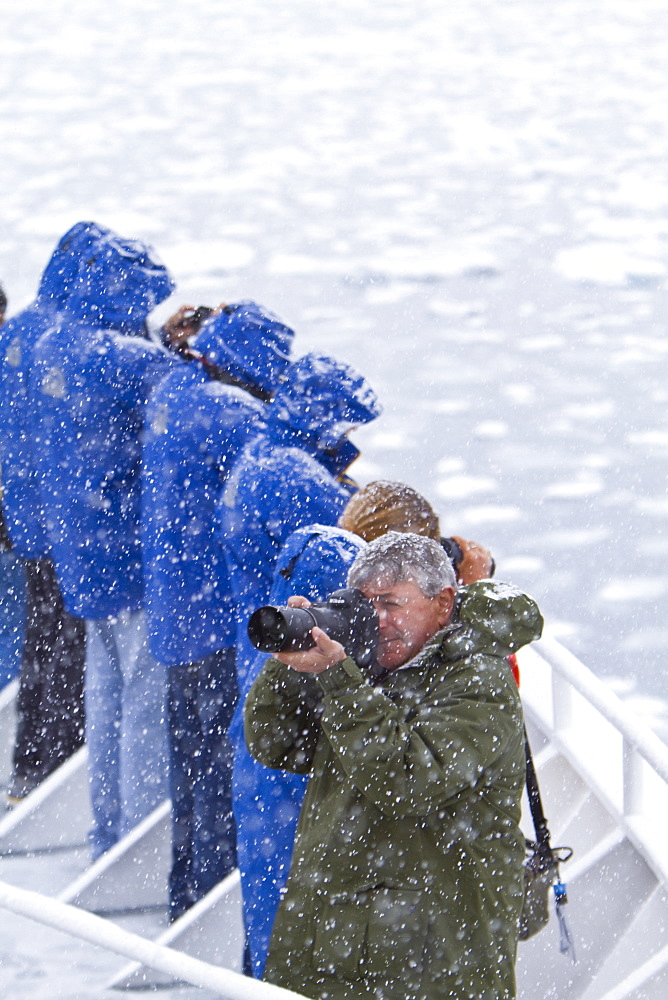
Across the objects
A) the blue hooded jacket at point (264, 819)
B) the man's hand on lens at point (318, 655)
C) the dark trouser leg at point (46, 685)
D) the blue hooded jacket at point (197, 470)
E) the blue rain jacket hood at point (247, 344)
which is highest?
the man's hand on lens at point (318, 655)

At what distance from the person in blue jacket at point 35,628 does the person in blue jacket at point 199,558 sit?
0.64 metres

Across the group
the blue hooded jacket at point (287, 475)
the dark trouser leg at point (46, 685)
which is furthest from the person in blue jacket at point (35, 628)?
the blue hooded jacket at point (287, 475)

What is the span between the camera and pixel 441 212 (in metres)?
40.2

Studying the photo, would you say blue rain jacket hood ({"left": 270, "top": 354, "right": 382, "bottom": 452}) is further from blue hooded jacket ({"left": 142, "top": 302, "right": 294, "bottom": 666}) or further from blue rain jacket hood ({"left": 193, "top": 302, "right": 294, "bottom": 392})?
blue rain jacket hood ({"left": 193, "top": 302, "right": 294, "bottom": 392})

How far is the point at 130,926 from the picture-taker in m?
3.62

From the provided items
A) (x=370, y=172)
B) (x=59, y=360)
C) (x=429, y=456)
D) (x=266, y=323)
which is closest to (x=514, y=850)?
(x=266, y=323)

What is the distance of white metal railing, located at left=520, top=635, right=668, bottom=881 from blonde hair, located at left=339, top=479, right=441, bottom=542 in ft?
2.54

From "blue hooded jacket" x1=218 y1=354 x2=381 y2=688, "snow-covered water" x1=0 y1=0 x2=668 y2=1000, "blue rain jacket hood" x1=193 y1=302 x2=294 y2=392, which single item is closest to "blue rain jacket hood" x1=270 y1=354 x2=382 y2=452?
"blue hooded jacket" x1=218 y1=354 x2=381 y2=688

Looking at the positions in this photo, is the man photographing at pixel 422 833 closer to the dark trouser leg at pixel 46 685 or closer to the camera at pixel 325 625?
the camera at pixel 325 625

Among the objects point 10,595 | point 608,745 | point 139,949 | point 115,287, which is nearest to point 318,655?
point 139,949

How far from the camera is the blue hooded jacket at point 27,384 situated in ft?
12.4

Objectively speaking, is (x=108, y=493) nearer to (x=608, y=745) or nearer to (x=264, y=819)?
(x=264, y=819)

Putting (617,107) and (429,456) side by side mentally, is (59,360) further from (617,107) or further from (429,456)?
(617,107)

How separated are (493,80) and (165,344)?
168 ft
